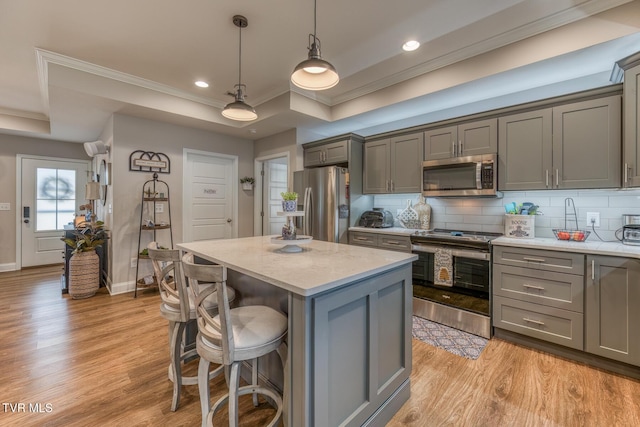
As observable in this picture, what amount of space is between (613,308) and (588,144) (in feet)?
4.48

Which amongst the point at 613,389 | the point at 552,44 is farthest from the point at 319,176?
the point at 613,389

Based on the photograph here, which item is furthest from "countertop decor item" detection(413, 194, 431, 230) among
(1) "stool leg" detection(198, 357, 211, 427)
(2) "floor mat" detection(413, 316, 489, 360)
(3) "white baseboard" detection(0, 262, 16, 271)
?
(3) "white baseboard" detection(0, 262, 16, 271)

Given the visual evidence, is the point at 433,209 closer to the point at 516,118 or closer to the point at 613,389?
the point at 516,118

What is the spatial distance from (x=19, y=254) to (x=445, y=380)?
7.35m

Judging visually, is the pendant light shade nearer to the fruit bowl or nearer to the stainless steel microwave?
the stainless steel microwave

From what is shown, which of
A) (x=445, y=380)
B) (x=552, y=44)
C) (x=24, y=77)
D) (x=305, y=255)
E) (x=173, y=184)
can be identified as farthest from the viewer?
(x=173, y=184)

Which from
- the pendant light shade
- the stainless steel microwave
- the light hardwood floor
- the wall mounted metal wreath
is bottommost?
the light hardwood floor

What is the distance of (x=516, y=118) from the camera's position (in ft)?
9.05

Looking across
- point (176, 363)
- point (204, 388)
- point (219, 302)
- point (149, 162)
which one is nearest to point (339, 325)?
point (219, 302)

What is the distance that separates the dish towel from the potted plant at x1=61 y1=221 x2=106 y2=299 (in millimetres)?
4412

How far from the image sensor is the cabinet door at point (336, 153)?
399 centimetres

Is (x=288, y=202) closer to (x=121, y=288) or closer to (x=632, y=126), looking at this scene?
(x=632, y=126)

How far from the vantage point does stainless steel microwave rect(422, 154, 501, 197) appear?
114 inches

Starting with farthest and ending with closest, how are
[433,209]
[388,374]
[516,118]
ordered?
1. [433,209]
2. [516,118]
3. [388,374]
